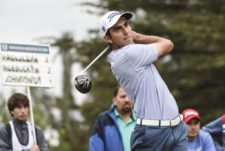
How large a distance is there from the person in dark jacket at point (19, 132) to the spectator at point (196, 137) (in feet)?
5.56

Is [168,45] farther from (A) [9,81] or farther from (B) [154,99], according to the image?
(A) [9,81]

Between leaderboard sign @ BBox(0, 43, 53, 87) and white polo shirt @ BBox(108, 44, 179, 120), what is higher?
leaderboard sign @ BBox(0, 43, 53, 87)

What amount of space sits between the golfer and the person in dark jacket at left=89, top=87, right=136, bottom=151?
95.2 inches

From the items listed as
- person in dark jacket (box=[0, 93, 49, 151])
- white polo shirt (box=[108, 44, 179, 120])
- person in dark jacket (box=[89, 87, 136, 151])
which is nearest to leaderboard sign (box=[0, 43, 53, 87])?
person in dark jacket (box=[0, 93, 49, 151])

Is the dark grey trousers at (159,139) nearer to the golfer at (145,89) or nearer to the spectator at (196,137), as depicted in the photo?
the golfer at (145,89)

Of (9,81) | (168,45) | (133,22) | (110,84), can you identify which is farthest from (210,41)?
(168,45)

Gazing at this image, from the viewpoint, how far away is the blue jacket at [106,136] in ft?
35.7

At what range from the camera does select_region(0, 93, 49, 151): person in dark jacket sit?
11.3 m

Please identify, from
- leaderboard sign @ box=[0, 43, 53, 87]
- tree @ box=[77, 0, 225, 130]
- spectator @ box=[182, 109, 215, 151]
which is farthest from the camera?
tree @ box=[77, 0, 225, 130]

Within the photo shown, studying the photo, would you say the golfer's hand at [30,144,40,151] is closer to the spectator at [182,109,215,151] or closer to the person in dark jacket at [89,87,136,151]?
the person in dark jacket at [89,87,136,151]

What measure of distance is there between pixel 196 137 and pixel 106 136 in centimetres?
139

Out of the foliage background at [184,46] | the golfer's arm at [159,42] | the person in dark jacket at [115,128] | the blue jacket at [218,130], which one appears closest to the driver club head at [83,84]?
the golfer's arm at [159,42]

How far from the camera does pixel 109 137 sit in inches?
430

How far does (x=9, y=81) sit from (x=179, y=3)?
19904 mm
